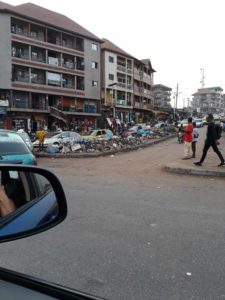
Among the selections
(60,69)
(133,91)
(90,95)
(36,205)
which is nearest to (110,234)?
(36,205)

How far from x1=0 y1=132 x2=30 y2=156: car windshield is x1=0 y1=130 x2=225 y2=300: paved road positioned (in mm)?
1462

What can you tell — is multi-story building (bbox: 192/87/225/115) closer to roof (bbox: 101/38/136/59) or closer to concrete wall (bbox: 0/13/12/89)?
roof (bbox: 101/38/136/59)

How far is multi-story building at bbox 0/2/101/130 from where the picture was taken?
44.8 m

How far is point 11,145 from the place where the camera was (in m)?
6.81

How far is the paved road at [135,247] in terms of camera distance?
11.9 ft

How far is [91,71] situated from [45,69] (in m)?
11.0

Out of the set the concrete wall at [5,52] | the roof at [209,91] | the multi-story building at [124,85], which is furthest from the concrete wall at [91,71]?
the roof at [209,91]

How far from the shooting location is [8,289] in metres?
1.92

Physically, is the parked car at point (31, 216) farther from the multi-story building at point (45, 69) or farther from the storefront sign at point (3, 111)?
the multi-story building at point (45, 69)

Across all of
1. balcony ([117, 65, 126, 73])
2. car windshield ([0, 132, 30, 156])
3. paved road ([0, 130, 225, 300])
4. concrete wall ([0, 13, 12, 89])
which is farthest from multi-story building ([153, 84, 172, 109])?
car windshield ([0, 132, 30, 156])

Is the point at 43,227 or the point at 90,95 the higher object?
the point at 90,95

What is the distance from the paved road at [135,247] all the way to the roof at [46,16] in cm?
4385

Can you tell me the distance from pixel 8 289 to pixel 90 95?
58.1 m

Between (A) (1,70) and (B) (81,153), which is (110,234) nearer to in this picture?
(B) (81,153)
